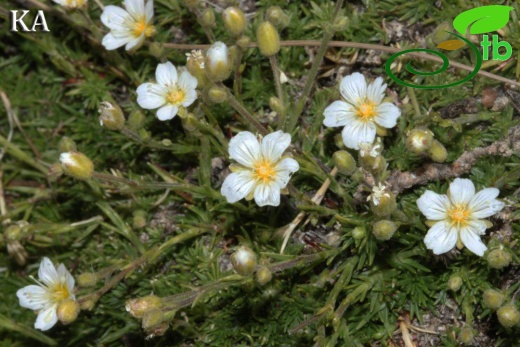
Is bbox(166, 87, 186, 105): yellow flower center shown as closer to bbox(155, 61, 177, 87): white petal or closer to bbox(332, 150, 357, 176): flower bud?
bbox(155, 61, 177, 87): white petal

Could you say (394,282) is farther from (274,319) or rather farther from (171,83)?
(171,83)

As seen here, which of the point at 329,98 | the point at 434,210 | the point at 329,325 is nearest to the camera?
the point at 434,210

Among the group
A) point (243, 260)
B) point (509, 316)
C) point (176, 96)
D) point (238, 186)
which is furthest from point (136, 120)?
point (509, 316)

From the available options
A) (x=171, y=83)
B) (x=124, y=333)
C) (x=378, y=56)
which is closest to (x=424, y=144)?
(x=378, y=56)

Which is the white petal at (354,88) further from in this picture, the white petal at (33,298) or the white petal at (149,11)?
the white petal at (33,298)

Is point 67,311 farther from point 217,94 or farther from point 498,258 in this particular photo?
point 498,258

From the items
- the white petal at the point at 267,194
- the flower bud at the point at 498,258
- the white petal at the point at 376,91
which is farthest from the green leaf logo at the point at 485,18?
the white petal at the point at 267,194
